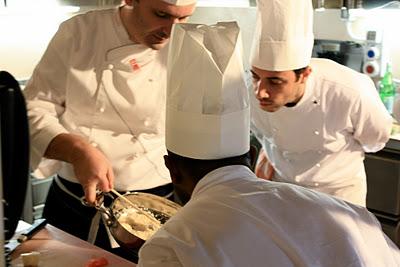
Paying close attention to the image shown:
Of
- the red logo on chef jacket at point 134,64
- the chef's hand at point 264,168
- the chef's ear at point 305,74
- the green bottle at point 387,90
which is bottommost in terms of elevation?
the chef's hand at point 264,168

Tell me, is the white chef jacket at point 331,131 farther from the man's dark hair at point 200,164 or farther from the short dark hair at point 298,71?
the man's dark hair at point 200,164

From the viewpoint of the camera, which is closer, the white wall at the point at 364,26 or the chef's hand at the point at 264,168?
the chef's hand at the point at 264,168

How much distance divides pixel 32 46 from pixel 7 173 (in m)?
1.96

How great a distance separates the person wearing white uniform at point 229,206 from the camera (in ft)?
2.59

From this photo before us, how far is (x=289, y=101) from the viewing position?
1814mm

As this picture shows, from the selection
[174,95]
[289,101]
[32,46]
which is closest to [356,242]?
[174,95]

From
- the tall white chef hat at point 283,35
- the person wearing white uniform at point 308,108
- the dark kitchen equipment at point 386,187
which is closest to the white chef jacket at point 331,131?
the person wearing white uniform at point 308,108

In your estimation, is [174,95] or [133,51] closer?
[174,95]

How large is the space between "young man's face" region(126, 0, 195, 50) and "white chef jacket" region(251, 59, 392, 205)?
0.57m

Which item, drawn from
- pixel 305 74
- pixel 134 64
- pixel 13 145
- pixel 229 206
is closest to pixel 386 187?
pixel 305 74

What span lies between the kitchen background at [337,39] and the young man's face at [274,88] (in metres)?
0.78

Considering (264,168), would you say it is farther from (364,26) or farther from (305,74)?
(364,26)

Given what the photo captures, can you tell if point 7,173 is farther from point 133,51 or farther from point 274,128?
point 274,128

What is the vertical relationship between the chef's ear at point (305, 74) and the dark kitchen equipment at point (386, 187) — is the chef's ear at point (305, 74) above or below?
above
